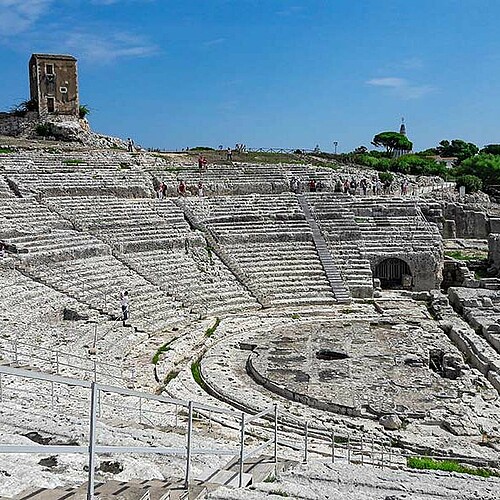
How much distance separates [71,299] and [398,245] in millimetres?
12827

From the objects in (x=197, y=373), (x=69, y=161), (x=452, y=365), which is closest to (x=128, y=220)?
(x=69, y=161)

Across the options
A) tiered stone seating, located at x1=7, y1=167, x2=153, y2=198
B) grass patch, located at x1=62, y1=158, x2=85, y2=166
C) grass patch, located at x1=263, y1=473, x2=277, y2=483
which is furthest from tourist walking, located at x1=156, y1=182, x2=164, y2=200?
grass patch, located at x1=263, y1=473, x2=277, y2=483

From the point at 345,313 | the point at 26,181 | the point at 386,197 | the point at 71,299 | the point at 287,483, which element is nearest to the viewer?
the point at 287,483

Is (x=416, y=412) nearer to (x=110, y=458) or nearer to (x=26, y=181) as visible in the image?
(x=110, y=458)

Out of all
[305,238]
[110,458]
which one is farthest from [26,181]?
[110,458]

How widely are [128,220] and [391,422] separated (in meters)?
13.9

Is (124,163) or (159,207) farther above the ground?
(124,163)

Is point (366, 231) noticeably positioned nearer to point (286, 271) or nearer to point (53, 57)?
point (286, 271)

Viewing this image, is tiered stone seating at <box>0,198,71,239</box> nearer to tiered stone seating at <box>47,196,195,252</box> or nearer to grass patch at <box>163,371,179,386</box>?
tiered stone seating at <box>47,196,195,252</box>

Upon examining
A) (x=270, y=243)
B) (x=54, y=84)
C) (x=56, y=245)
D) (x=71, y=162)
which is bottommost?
(x=270, y=243)

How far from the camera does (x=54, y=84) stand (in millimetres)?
38562

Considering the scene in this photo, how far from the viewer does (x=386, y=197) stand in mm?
29156

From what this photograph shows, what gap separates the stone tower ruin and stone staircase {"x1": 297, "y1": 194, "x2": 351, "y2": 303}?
19.1m

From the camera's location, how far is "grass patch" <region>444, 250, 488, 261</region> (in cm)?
2747
